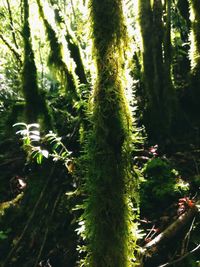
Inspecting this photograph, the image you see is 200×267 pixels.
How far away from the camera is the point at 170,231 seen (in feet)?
12.4

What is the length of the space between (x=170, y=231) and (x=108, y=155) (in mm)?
1458

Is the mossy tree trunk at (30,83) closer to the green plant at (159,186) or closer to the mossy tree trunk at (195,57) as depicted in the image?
the green plant at (159,186)

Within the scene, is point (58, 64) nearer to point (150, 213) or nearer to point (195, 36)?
point (150, 213)

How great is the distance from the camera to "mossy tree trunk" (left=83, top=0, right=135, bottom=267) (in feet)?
9.44

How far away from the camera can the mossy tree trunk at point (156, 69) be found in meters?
6.12

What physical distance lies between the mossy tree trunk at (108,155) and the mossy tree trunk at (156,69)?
126 inches

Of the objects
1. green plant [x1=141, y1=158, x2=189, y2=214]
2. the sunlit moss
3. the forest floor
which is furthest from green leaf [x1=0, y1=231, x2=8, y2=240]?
the sunlit moss

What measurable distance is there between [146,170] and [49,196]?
1.43m

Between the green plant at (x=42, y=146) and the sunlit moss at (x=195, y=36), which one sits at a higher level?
the sunlit moss at (x=195, y=36)

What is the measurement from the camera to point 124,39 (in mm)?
3043

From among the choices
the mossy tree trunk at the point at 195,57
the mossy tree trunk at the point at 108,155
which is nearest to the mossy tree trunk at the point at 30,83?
the mossy tree trunk at the point at 195,57

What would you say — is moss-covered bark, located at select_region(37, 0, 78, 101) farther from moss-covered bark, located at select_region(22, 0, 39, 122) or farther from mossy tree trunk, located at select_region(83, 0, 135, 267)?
mossy tree trunk, located at select_region(83, 0, 135, 267)

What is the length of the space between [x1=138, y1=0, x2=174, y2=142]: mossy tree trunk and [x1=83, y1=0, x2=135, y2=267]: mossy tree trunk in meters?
3.21

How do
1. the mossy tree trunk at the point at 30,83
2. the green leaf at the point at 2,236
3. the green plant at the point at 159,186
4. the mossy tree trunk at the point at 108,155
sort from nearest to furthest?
the mossy tree trunk at the point at 108,155
the green plant at the point at 159,186
the green leaf at the point at 2,236
the mossy tree trunk at the point at 30,83
